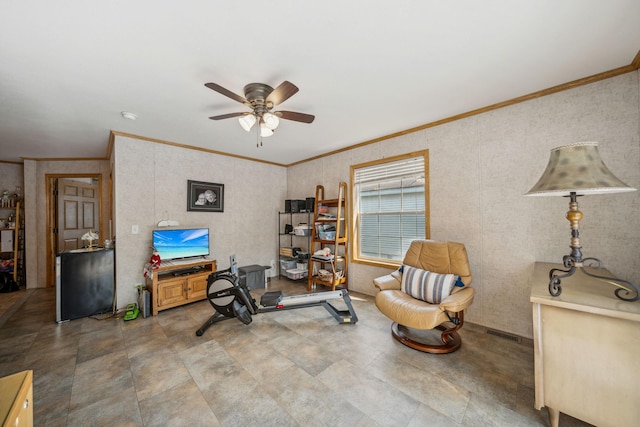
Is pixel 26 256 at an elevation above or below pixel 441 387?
above

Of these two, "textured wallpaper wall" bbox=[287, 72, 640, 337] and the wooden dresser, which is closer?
the wooden dresser

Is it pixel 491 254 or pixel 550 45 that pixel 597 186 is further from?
pixel 491 254

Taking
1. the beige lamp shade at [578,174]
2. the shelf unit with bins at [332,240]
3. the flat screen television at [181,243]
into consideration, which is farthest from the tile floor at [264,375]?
the beige lamp shade at [578,174]

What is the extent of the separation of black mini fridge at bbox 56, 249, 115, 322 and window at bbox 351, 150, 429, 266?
3.55 meters

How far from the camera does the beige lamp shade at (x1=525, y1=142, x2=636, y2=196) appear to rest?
1271 millimetres

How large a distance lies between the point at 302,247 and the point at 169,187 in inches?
101

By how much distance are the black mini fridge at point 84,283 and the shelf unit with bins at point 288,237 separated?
2.64m

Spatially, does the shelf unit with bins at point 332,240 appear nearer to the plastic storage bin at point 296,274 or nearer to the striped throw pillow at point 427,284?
the plastic storage bin at point 296,274

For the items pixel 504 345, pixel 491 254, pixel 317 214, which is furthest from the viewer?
pixel 317 214

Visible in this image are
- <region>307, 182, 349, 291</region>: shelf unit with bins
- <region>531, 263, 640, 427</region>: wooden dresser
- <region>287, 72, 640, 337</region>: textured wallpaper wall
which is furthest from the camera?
<region>307, 182, 349, 291</region>: shelf unit with bins

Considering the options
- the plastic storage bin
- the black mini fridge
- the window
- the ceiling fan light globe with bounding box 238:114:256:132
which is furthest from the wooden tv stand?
the window

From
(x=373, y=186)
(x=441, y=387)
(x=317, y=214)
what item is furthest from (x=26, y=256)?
(x=441, y=387)

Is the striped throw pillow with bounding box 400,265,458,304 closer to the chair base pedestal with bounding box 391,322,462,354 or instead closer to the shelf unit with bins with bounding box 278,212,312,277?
the chair base pedestal with bounding box 391,322,462,354

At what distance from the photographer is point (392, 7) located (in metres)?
1.40
